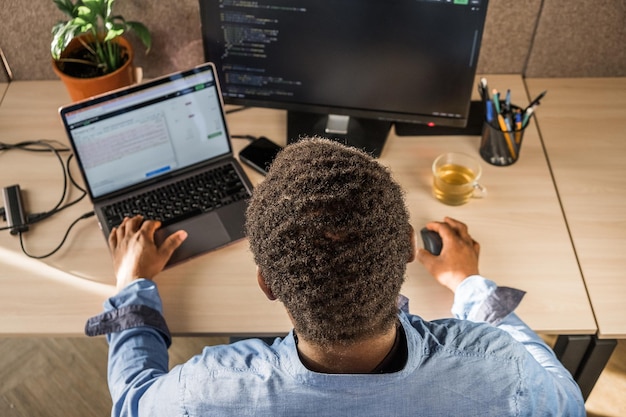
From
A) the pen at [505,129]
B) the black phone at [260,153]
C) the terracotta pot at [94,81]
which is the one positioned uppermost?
the terracotta pot at [94,81]

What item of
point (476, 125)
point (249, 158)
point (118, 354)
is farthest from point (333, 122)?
point (118, 354)

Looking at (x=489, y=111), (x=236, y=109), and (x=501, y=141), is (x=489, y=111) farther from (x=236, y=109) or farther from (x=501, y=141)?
(x=236, y=109)

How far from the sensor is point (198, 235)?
1104 mm

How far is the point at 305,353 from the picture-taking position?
70cm

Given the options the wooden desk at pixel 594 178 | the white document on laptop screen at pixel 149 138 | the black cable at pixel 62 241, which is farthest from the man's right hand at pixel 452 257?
the black cable at pixel 62 241

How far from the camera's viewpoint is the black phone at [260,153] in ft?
3.98

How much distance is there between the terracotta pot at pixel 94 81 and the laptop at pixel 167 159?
0.49ft

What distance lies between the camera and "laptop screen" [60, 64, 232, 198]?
1.06 meters

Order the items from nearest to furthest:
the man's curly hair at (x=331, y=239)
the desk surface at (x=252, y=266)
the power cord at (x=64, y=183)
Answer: the man's curly hair at (x=331, y=239) < the desk surface at (x=252, y=266) < the power cord at (x=64, y=183)

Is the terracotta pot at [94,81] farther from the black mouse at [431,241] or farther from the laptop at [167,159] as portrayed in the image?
the black mouse at [431,241]

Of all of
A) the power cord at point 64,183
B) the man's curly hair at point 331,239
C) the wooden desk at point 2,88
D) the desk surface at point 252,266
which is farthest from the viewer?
the wooden desk at point 2,88

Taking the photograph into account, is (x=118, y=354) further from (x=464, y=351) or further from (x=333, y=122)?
(x=333, y=122)

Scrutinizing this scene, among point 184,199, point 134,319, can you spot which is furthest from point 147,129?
point 134,319

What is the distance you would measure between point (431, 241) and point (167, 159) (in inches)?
20.1
